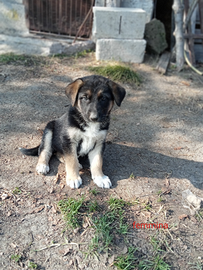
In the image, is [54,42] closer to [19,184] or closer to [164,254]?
[19,184]

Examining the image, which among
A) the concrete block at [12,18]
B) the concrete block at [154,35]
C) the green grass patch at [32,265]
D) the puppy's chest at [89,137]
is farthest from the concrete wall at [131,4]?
the green grass patch at [32,265]

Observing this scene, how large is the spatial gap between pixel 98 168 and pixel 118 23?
461cm

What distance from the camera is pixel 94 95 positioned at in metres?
3.53

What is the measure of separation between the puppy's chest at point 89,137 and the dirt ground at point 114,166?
39 centimetres

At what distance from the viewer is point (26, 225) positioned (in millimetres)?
3100

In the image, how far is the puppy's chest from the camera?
148 inches

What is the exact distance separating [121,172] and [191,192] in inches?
37.3

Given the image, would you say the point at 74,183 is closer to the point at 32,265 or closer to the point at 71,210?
→ the point at 71,210

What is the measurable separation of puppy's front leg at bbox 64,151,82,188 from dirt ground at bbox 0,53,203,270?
11 cm

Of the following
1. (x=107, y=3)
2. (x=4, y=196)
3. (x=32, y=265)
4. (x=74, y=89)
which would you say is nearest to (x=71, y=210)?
(x=32, y=265)

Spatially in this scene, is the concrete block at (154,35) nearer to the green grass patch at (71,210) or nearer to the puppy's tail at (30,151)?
the puppy's tail at (30,151)

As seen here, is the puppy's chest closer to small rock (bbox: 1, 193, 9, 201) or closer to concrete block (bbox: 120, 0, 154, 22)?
small rock (bbox: 1, 193, 9, 201)

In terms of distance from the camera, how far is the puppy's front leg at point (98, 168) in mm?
3709

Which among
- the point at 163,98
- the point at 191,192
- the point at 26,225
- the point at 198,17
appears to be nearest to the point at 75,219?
the point at 26,225
